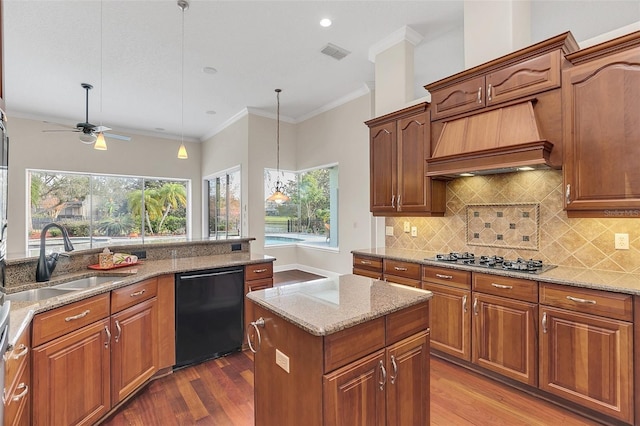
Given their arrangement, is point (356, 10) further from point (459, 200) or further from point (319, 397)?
point (319, 397)

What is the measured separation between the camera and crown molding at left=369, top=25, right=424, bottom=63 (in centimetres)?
366

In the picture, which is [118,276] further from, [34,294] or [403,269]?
[403,269]

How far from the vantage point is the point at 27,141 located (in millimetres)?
6172

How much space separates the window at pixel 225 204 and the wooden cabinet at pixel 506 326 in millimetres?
5028

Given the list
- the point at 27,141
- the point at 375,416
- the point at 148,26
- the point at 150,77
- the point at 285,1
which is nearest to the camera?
the point at 375,416

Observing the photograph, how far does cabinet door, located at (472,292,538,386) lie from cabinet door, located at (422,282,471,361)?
67 mm

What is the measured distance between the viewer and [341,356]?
1.31 meters

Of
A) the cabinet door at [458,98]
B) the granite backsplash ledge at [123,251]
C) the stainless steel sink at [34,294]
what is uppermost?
the cabinet door at [458,98]

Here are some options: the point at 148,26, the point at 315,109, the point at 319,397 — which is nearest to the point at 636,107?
the point at 319,397

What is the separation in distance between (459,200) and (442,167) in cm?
55

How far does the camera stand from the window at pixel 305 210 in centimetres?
627

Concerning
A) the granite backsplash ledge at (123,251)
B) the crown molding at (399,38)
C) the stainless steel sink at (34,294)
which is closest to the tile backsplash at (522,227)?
the crown molding at (399,38)

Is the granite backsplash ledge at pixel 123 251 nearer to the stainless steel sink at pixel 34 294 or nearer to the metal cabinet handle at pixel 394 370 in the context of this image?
the stainless steel sink at pixel 34 294

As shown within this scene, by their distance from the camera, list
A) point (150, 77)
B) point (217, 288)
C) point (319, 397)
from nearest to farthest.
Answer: point (319, 397)
point (217, 288)
point (150, 77)
